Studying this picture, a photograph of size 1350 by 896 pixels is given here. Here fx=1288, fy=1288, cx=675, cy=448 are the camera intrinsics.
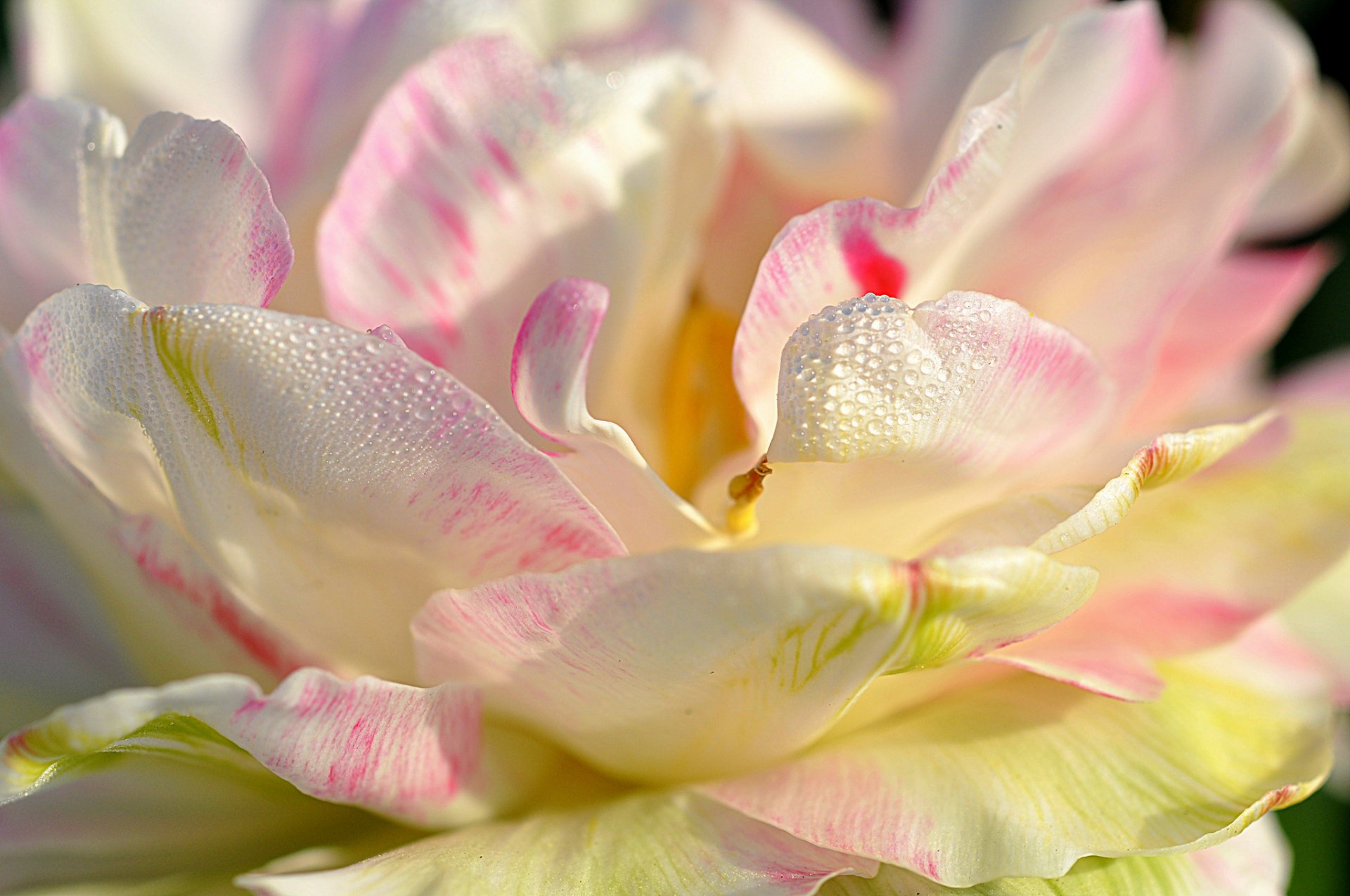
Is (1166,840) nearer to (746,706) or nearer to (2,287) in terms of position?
(746,706)

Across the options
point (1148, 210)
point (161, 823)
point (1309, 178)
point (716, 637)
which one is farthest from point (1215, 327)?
point (161, 823)

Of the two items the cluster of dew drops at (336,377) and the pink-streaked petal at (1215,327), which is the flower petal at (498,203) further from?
the pink-streaked petal at (1215,327)

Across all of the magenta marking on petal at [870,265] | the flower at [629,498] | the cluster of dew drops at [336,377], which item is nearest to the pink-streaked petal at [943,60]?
the flower at [629,498]

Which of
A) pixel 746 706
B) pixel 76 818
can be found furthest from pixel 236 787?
pixel 746 706

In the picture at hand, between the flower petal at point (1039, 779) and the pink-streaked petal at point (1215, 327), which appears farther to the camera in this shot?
the pink-streaked petal at point (1215, 327)

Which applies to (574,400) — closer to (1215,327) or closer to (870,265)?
(870,265)

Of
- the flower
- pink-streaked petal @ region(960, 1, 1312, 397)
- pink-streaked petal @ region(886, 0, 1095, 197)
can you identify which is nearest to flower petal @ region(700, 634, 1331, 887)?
the flower
